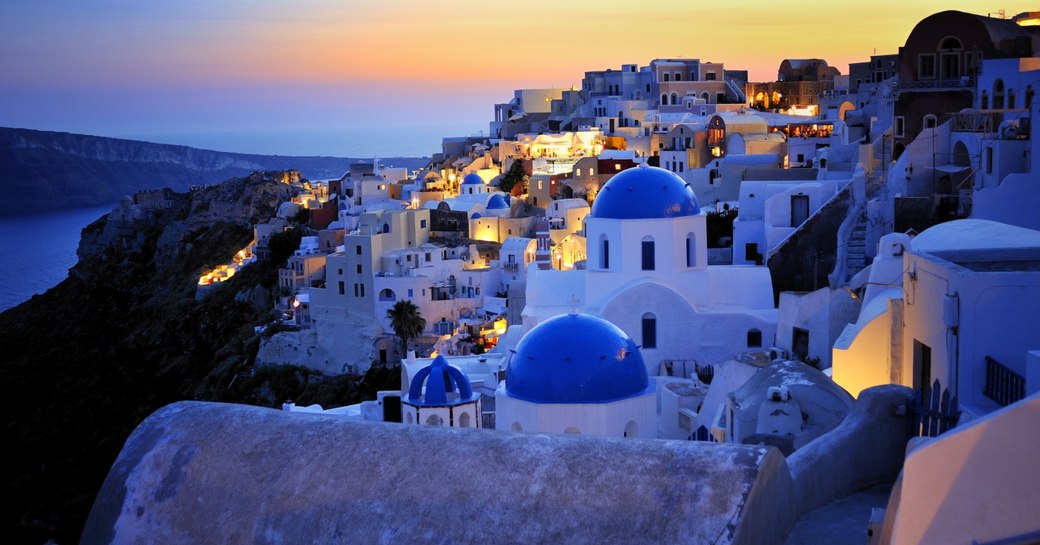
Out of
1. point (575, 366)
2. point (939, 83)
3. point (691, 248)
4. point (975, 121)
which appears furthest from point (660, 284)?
point (939, 83)

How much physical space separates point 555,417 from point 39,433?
39.7m

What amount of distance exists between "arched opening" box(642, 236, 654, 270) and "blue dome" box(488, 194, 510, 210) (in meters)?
21.4

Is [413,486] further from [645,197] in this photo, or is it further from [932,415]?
[645,197]

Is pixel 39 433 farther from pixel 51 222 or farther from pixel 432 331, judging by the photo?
Answer: pixel 51 222

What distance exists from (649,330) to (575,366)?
6941 millimetres

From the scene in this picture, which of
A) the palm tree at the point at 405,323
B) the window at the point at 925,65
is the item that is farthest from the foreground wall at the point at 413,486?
the palm tree at the point at 405,323

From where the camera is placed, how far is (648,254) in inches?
776

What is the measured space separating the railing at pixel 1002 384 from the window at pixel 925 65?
1820 centimetres

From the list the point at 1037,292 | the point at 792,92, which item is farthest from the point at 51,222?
the point at 1037,292

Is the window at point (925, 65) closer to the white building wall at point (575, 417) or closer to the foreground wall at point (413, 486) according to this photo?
the white building wall at point (575, 417)

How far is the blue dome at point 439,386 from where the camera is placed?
16.0m

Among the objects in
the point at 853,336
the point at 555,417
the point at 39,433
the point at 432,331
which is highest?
the point at 853,336

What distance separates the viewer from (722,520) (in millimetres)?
4348

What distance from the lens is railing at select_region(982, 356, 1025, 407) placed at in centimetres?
677
